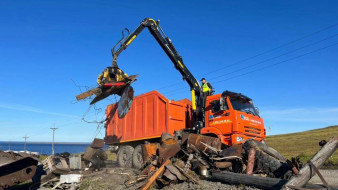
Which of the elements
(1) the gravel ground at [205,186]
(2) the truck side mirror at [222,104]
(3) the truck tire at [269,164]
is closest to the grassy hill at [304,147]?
(2) the truck side mirror at [222,104]

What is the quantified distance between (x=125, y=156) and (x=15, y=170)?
735 centimetres

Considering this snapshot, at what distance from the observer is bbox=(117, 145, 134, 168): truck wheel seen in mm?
13139

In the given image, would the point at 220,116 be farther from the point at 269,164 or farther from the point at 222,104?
the point at 269,164

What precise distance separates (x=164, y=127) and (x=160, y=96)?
1.35 m

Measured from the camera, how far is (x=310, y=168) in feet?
20.3

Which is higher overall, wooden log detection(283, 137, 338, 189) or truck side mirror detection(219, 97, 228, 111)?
truck side mirror detection(219, 97, 228, 111)

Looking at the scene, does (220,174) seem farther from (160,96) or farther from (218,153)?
(160,96)

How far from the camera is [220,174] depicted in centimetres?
805

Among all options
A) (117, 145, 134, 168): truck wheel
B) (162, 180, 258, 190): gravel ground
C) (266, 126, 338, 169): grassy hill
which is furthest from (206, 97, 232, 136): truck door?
(266, 126, 338, 169): grassy hill

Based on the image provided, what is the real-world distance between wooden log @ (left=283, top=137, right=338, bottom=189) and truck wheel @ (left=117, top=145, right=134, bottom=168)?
8248mm

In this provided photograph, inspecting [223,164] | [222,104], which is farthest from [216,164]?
[222,104]

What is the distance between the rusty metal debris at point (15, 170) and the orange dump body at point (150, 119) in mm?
6092

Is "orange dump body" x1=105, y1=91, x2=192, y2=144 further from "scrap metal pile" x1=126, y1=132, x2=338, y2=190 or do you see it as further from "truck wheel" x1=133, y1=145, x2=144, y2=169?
"scrap metal pile" x1=126, y1=132, x2=338, y2=190

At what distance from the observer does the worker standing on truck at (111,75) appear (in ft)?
38.9
